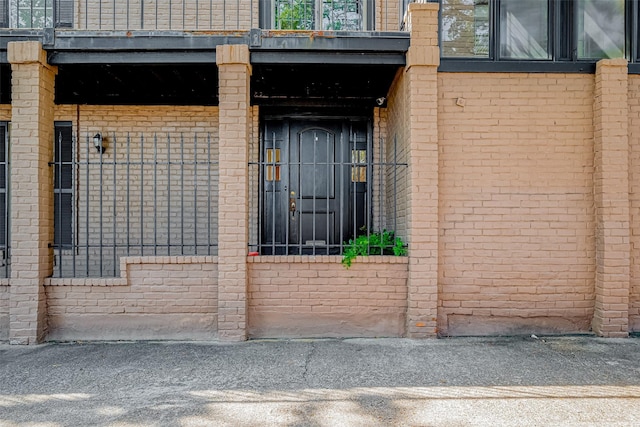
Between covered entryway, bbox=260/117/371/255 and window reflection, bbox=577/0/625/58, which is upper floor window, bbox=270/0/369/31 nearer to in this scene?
covered entryway, bbox=260/117/371/255

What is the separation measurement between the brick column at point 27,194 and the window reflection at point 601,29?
626 cm

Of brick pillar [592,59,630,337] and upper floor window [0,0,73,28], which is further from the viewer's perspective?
upper floor window [0,0,73,28]

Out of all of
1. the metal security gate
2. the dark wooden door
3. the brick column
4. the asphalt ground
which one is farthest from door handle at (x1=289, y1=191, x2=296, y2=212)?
the brick column

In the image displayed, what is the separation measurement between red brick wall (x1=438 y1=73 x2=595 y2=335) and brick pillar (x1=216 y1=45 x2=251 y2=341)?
7.34ft

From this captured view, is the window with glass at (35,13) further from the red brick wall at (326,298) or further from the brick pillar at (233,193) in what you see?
the red brick wall at (326,298)

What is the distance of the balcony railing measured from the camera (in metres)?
6.99

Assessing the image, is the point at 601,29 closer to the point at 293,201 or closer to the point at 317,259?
the point at 317,259

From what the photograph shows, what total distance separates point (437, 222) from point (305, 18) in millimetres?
3320

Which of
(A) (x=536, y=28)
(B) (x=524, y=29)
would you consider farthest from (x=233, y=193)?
(A) (x=536, y=28)

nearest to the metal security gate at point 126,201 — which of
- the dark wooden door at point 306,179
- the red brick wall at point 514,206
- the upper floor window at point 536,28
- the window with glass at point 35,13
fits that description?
the dark wooden door at point 306,179

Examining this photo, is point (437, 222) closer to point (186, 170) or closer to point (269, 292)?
point (269, 292)

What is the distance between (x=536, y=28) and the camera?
5793 millimetres

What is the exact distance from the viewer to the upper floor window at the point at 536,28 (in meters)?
5.71

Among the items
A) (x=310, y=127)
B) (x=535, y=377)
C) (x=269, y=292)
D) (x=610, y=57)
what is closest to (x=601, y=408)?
(x=535, y=377)
